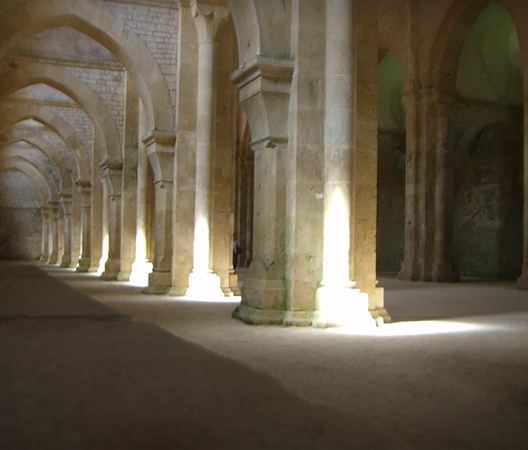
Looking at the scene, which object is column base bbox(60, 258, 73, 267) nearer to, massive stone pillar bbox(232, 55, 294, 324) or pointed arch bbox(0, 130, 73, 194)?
pointed arch bbox(0, 130, 73, 194)

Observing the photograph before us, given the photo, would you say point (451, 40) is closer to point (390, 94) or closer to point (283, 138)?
point (390, 94)

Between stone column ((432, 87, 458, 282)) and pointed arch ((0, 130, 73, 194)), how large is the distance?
17252 millimetres

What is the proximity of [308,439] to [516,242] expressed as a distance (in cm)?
1784

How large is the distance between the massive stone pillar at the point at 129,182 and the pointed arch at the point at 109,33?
3461 millimetres

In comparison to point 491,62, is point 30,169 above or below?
below

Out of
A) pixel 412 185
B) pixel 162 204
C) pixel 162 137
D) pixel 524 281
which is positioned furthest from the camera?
pixel 412 185

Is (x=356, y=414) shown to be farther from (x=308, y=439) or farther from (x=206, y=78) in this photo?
(x=206, y=78)

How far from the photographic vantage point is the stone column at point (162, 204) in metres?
12.8

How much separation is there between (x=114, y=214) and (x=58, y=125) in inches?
281

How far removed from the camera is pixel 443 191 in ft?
58.4

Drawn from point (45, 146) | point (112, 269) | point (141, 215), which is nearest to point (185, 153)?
point (141, 215)

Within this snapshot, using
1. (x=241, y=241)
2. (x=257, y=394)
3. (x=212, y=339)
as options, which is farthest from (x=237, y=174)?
(x=257, y=394)

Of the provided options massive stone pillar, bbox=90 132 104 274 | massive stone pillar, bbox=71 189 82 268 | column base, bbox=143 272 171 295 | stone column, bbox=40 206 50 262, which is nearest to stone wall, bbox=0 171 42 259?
stone column, bbox=40 206 50 262

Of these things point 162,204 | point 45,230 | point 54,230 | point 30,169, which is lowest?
point 162,204
